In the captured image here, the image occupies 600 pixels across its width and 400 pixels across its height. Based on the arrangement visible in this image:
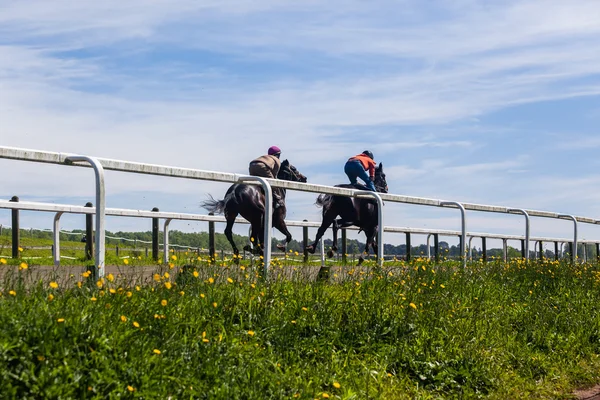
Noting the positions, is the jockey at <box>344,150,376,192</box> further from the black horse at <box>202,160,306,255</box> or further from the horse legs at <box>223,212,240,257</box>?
the horse legs at <box>223,212,240,257</box>

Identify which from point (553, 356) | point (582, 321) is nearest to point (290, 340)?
point (553, 356)

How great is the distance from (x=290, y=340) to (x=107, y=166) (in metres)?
2.06

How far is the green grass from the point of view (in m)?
5.55

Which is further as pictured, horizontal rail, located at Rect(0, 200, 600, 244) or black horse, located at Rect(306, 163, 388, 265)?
black horse, located at Rect(306, 163, 388, 265)

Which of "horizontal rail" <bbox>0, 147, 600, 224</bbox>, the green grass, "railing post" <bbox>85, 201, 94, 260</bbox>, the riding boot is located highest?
the riding boot

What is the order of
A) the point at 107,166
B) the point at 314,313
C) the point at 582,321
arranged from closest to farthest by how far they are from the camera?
the point at 107,166, the point at 314,313, the point at 582,321

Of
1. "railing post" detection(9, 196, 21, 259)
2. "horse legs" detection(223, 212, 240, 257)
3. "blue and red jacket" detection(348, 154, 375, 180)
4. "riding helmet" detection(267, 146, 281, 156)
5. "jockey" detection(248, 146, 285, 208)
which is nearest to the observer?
"jockey" detection(248, 146, 285, 208)

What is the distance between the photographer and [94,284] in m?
6.83

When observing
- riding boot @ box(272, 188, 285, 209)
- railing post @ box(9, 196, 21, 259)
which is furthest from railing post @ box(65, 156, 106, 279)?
railing post @ box(9, 196, 21, 259)

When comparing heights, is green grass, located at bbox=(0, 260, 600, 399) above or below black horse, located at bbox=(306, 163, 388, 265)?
below

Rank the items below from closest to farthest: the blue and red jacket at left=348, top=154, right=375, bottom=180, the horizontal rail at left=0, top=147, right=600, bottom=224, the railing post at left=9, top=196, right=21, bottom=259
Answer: the horizontal rail at left=0, top=147, right=600, bottom=224, the railing post at left=9, top=196, right=21, bottom=259, the blue and red jacket at left=348, top=154, right=375, bottom=180

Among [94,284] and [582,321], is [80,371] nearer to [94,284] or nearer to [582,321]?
[94,284]

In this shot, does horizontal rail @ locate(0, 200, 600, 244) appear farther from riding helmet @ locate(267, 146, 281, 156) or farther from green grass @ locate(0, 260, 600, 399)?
green grass @ locate(0, 260, 600, 399)

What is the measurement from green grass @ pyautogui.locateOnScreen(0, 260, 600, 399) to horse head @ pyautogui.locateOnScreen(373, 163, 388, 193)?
36.4ft
